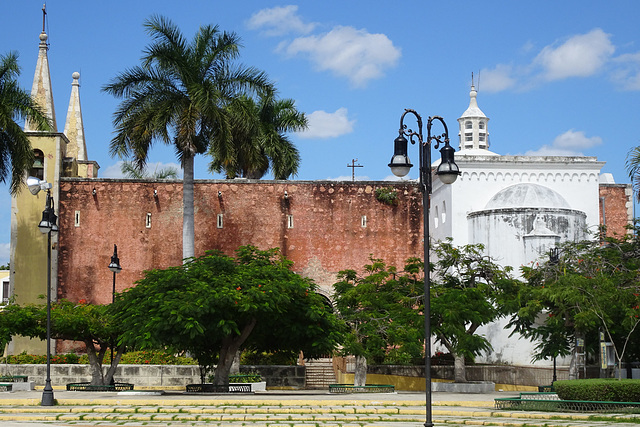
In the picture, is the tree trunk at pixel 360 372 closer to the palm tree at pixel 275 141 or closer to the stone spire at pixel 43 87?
the palm tree at pixel 275 141

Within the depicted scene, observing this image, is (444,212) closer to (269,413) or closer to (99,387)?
(99,387)

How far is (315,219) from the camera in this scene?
3375cm

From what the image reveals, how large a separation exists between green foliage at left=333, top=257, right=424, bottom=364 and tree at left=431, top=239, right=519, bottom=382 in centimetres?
64

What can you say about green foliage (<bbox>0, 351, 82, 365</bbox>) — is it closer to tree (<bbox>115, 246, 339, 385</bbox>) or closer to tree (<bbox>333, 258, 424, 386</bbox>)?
tree (<bbox>115, 246, 339, 385</bbox>)

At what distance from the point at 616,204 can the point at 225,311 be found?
19.6 meters

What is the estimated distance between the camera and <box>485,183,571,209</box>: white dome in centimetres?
2956

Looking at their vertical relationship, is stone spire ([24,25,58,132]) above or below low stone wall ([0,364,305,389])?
above

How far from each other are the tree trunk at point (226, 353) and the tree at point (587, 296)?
696 centimetres

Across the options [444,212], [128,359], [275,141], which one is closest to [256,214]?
[275,141]

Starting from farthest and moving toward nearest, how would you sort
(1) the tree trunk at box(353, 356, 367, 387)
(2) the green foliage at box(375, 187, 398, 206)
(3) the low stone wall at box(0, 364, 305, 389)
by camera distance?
1. (2) the green foliage at box(375, 187, 398, 206)
2. (3) the low stone wall at box(0, 364, 305, 389)
3. (1) the tree trunk at box(353, 356, 367, 387)

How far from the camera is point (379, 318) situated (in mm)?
23656

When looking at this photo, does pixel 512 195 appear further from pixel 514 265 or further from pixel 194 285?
pixel 194 285

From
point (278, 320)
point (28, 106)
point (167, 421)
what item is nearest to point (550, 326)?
point (278, 320)

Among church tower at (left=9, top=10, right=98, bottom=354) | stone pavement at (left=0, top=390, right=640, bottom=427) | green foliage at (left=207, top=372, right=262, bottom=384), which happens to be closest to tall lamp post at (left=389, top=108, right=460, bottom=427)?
stone pavement at (left=0, top=390, right=640, bottom=427)
